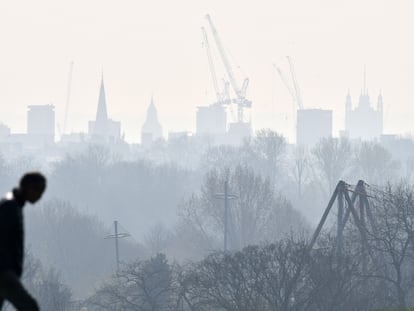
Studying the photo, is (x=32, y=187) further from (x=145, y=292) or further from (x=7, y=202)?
(x=145, y=292)

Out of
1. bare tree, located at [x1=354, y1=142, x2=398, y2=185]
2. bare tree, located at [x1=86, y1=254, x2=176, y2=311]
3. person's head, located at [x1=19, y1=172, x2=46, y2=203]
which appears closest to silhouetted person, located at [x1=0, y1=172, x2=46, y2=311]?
person's head, located at [x1=19, y1=172, x2=46, y2=203]

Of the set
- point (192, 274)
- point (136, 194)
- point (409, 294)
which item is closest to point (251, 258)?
point (192, 274)

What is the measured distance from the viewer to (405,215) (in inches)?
1842

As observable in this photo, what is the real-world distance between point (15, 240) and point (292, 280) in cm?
3010

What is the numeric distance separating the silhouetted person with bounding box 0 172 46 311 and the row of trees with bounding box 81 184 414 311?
27935 mm

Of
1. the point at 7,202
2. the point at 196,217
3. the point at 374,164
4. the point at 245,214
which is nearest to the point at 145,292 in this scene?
the point at 7,202

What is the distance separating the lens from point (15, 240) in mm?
10859

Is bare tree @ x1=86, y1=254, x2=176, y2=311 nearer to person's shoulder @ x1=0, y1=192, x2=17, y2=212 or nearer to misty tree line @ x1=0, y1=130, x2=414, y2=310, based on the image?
misty tree line @ x1=0, y1=130, x2=414, y2=310

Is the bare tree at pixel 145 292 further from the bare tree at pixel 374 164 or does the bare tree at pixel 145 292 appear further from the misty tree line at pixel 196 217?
the bare tree at pixel 374 164

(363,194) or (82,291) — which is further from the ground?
(363,194)

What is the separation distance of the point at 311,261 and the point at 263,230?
105ft

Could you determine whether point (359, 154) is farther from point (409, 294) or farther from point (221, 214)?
point (409, 294)

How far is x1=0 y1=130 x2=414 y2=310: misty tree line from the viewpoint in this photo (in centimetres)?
4300

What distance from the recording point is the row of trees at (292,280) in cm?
4003
